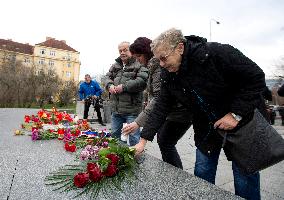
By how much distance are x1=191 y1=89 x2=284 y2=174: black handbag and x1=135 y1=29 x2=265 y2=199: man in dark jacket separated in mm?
63

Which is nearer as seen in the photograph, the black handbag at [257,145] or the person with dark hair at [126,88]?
the black handbag at [257,145]

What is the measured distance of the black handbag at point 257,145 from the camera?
197 cm

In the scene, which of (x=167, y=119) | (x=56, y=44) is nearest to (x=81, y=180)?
(x=167, y=119)

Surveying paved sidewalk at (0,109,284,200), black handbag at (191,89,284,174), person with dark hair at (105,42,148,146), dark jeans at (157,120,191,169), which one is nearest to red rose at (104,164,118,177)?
paved sidewalk at (0,109,284,200)

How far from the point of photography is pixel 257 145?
197 cm

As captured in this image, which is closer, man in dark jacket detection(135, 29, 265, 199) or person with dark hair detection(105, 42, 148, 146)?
man in dark jacket detection(135, 29, 265, 199)

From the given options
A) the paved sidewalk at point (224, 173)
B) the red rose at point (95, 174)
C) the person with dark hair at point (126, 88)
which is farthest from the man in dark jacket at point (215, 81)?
the person with dark hair at point (126, 88)

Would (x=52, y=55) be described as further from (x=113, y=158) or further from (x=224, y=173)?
(x=113, y=158)

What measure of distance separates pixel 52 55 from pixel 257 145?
68.0 m

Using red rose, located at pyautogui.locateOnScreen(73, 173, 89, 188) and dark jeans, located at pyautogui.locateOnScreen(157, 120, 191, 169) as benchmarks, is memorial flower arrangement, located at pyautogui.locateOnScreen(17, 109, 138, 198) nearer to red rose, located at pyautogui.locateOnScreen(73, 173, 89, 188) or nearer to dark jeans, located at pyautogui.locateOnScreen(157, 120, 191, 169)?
red rose, located at pyautogui.locateOnScreen(73, 173, 89, 188)

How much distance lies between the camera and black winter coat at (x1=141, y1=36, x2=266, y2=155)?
2002 mm

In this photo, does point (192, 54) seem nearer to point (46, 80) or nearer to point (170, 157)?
A: point (170, 157)

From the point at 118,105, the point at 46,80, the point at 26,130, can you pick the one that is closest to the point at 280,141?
the point at 118,105

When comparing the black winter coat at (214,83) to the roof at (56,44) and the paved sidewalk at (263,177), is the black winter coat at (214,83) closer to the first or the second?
the paved sidewalk at (263,177)
